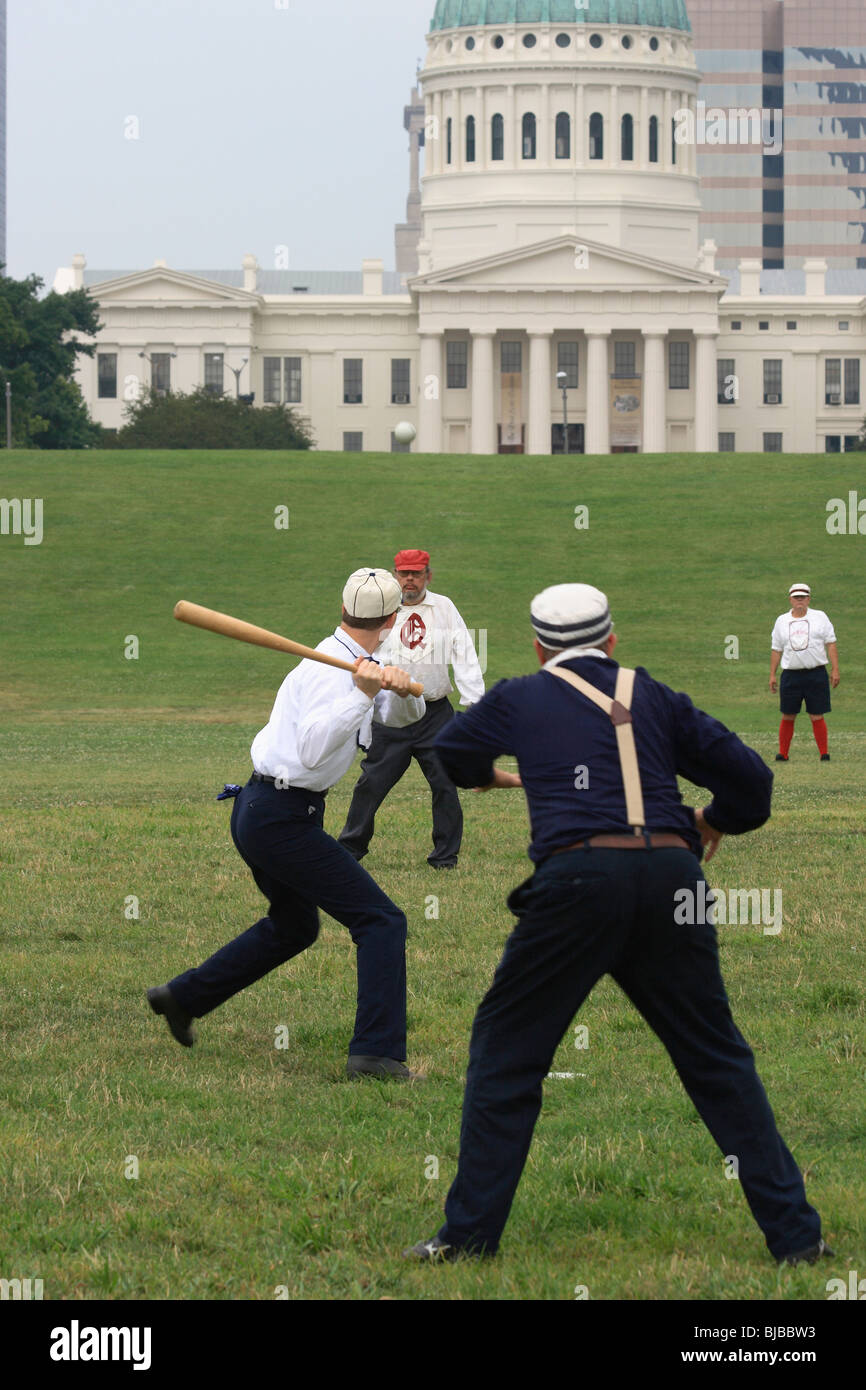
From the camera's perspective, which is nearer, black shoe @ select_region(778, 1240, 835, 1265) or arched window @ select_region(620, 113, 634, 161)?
black shoe @ select_region(778, 1240, 835, 1265)

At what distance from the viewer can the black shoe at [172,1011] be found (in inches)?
303

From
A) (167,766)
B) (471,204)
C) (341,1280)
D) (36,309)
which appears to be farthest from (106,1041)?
(471,204)

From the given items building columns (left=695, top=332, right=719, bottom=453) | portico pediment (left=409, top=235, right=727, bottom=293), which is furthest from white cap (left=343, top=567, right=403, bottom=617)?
building columns (left=695, top=332, right=719, bottom=453)

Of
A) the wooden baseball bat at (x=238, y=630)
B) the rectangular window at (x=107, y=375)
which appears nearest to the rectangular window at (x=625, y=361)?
the rectangular window at (x=107, y=375)

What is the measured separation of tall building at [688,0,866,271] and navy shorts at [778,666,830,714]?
14995 centimetres

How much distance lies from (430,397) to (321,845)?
98982 millimetres

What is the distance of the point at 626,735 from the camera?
17.3 feet

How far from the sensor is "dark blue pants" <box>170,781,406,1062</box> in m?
7.33

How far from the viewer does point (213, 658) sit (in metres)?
33.9

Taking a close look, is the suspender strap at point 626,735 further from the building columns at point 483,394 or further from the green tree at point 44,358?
the building columns at point 483,394

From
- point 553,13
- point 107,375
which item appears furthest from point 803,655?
point 553,13

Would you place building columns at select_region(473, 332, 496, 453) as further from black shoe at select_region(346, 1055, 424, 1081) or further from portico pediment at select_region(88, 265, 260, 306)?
black shoe at select_region(346, 1055, 424, 1081)

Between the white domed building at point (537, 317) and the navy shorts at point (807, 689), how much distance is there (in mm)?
84977

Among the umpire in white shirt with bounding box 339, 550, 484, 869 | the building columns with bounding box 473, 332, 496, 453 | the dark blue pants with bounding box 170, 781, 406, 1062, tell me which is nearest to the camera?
the dark blue pants with bounding box 170, 781, 406, 1062
